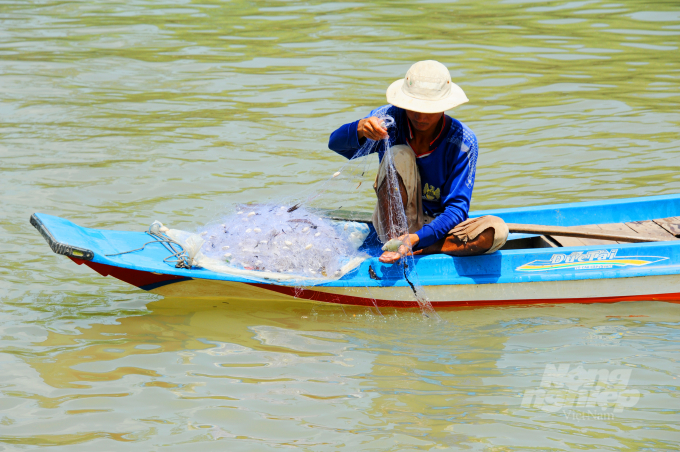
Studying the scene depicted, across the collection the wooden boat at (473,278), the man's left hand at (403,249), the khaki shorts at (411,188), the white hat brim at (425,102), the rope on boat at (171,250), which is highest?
the white hat brim at (425,102)

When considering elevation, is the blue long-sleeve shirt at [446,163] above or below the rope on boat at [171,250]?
above

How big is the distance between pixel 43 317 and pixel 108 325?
1.61ft

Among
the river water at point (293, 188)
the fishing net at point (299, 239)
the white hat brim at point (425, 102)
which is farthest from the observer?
the fishing net at point (299, 239)

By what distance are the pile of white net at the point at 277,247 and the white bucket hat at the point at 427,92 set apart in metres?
1.09

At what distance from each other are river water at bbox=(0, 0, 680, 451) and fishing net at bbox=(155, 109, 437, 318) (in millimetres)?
361

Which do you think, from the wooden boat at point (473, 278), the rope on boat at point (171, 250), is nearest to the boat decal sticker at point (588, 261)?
the wooden boat at point (473, 278)

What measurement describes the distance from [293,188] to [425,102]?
3158mm

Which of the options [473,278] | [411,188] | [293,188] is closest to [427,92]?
[411,188]

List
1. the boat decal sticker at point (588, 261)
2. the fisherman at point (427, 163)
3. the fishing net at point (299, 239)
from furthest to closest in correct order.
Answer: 1. the boat decal sticker at point (588, 261)
2. the fishing net at point (299, 239)
3. the fisherman at point (427, 163)

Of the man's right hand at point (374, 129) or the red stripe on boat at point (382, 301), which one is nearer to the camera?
the man's right hand at point (374, 129)

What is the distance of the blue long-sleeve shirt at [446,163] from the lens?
448 centimetres

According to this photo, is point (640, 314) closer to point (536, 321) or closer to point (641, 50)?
point (536, 321)

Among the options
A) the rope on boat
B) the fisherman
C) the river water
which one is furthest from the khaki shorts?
the rope on boat

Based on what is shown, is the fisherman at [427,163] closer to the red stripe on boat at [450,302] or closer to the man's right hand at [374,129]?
the man's right hand at [374,129]
